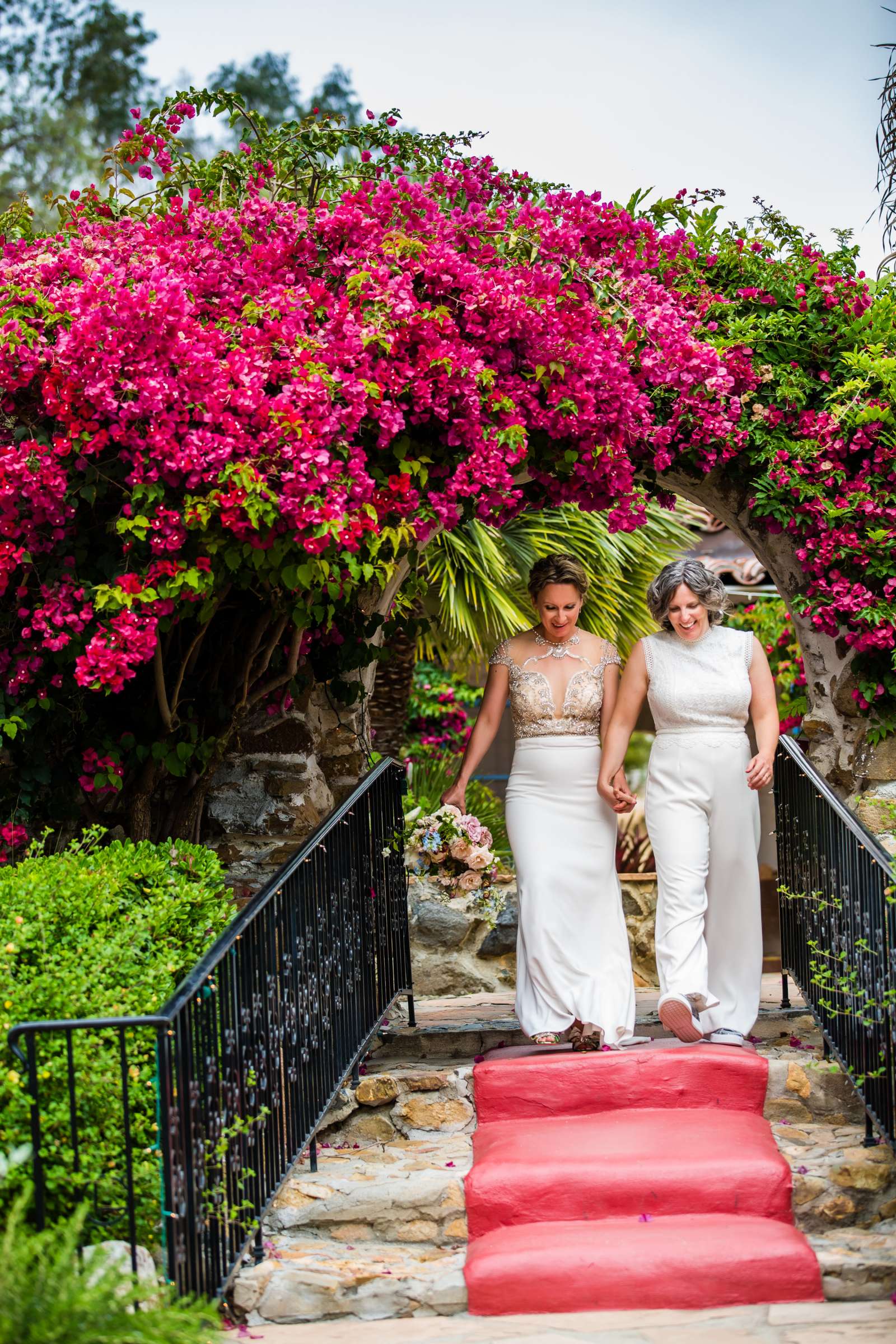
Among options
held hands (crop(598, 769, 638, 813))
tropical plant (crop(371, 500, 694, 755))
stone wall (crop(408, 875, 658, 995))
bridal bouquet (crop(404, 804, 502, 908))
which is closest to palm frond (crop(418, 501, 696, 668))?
tropical plant (crop(371, 500, 694, 755))

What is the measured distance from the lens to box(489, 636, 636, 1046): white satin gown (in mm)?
4391

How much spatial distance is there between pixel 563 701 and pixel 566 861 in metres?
0.57

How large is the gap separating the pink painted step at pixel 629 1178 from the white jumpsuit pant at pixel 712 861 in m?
0.64

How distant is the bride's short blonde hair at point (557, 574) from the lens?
4.59 m

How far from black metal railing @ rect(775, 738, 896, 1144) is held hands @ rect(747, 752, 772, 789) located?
24 centimetres

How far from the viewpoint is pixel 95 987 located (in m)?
3.26

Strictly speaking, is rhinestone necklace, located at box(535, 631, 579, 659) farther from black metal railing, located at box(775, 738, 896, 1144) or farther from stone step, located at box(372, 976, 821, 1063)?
stone step, located at box(372, 976, 821, 1063)

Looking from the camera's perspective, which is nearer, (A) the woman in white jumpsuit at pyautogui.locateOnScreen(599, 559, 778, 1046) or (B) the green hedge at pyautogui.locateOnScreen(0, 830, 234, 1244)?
(B) the green hedge at pyautogui.locateOnScreen(0, 830, 234, 1244)

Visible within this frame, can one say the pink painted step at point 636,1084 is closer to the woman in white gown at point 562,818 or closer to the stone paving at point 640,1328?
the woman in white gown at point 562,818

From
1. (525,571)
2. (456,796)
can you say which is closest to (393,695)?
(525,571)

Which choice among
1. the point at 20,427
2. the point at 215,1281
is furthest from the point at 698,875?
the point at 20,427

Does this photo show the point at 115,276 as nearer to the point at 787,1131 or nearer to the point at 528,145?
the point at 787,1131

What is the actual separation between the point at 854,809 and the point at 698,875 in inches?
41.5

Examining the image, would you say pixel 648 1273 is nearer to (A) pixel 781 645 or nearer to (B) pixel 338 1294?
(B) pixel 338 1294
